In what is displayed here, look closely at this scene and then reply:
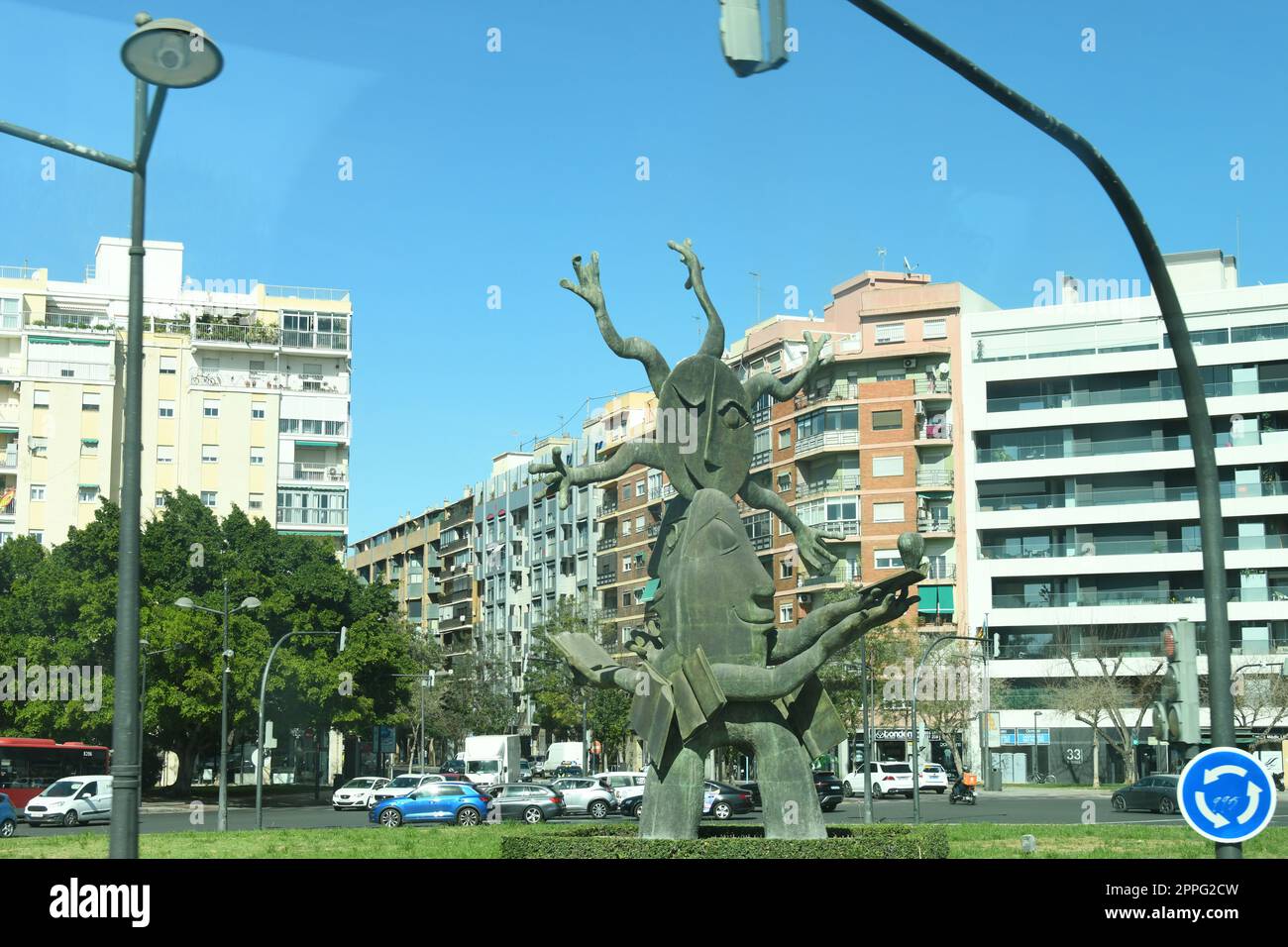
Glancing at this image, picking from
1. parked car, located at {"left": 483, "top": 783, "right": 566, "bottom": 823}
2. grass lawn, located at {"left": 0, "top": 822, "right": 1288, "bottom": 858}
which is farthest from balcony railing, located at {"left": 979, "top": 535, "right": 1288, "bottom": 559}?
grass lawn, located at {"left": 0, "top": 822, "right": 1288, "bottom": 858}

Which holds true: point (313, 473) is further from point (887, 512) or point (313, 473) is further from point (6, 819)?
point (6, 819)

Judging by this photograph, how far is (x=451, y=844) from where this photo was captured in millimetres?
29703

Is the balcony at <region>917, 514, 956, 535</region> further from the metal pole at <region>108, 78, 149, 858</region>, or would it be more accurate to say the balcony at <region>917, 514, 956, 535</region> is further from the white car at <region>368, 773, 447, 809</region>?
the metal pole at <region>108, 78, 149, 858</region>

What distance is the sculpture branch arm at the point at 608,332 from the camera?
23938 millimetres

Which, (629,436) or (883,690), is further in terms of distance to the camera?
(629,436)

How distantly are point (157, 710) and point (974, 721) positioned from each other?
139 feet

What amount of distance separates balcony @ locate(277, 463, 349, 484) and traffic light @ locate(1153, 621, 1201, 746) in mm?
79309

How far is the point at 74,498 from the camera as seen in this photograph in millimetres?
82500

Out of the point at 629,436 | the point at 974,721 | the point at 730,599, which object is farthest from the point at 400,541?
the point at 730,599

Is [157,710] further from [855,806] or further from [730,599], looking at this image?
[730,599]

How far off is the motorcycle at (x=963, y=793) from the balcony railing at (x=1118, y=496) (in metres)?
27.9

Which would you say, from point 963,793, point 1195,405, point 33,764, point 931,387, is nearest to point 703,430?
point 1195,405

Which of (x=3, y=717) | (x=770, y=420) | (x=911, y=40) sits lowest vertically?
(x=3, y=717)

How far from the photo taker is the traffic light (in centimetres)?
1073
